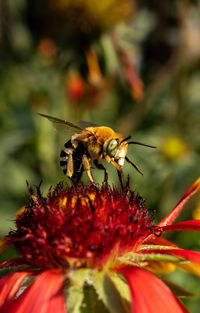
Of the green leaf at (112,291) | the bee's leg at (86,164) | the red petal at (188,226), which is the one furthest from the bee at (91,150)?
the green leaf at (112,291)

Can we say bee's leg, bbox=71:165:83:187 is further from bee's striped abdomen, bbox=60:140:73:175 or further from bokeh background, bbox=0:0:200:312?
bokeh background, bbox=0:0:200:312

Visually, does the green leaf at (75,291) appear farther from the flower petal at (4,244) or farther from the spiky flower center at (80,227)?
the flower petal at (4,244)

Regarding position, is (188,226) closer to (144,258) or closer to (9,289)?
(144,258)

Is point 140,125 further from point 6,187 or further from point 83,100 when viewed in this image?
point 6,187

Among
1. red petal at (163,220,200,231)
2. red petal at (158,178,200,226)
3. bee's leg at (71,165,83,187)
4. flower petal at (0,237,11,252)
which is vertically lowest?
red petal at (163,220,200,231)

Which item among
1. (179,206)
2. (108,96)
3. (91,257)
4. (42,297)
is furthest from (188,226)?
(108,96)

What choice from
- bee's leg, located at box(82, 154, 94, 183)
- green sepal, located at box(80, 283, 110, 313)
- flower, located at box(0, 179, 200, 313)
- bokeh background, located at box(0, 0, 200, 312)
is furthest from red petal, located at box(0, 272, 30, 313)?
bokeh background, located at box(0, 0, 200, 312)

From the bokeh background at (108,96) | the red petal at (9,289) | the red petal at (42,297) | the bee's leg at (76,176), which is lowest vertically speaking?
the red petal at (42,297)
